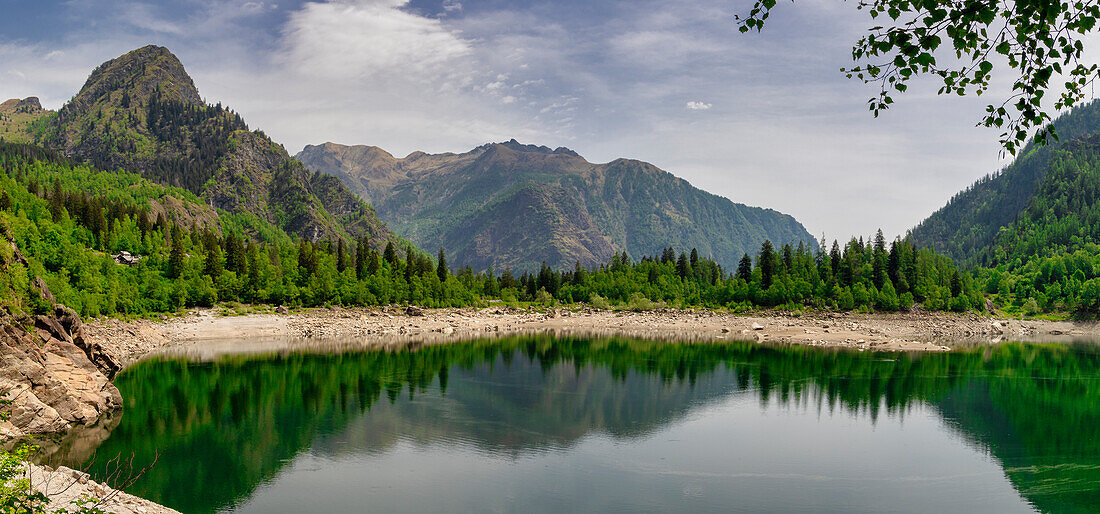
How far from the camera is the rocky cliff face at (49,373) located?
2947 centimetres

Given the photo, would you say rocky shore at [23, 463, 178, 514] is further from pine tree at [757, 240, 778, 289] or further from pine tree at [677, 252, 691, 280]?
pine tree at [677, 252, 691, 280]

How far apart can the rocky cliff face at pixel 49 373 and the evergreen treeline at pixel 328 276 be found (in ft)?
103

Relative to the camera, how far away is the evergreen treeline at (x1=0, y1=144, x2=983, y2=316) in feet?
270

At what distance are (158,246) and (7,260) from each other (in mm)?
80975

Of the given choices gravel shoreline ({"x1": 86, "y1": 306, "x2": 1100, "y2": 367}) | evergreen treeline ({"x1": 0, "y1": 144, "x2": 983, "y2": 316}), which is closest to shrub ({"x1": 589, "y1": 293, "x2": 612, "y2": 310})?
evergreen treeline ({"x1": 0, "y1": 144, "x2": 983, "y2": 316})

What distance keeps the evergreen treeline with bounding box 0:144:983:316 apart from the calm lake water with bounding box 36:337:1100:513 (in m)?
32.6

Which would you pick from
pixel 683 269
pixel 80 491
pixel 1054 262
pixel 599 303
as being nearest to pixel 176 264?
pixel 599 303

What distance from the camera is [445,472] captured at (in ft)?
93.5

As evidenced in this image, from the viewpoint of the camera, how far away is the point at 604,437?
36094mm

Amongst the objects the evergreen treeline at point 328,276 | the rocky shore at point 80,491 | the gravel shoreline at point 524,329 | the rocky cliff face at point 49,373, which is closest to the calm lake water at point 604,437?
the rocky cliff face at point 49,373

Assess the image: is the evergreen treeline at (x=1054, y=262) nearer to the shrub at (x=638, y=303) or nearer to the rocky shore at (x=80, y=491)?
the shrub at (x=638, y=303)

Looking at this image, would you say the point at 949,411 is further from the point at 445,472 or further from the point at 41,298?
the point at 41,298

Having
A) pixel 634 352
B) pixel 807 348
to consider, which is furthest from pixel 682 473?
pixel 807 348

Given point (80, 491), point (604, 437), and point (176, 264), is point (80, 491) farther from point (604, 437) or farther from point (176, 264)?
point (176, 264)
